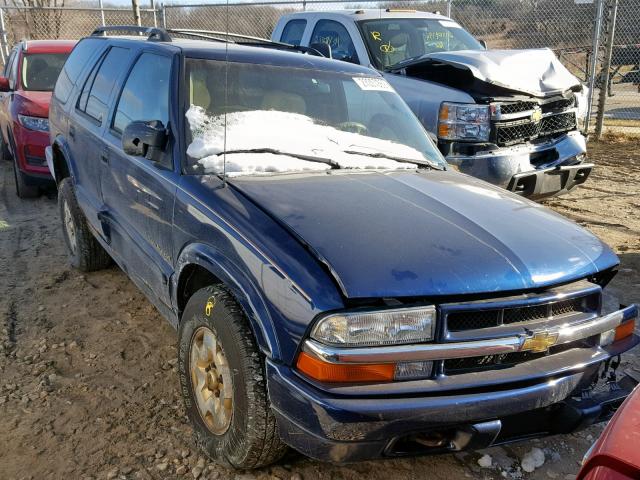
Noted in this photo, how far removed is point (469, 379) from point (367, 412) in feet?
1.37

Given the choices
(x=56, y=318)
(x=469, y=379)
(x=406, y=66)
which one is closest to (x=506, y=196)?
(x=469, y=379)

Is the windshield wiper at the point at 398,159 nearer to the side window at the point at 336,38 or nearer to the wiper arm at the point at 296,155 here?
the wiper arm at the point at 296,155

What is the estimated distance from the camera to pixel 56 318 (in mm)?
4293

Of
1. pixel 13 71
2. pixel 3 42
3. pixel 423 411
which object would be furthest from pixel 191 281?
pixel 3 42

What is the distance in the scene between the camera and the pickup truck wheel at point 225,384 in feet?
8.02

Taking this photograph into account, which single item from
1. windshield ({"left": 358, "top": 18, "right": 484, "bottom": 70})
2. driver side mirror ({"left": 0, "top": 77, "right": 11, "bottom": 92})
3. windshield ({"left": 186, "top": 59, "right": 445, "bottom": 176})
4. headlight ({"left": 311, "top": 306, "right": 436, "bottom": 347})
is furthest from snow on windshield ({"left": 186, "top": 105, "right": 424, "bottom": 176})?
driver side mirror ({"left": 0, "top": 77, "right": 11, "bottom": 92})

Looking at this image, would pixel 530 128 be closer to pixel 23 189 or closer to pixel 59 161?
pixel 59 161

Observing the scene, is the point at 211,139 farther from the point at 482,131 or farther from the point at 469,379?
the point at 482,131

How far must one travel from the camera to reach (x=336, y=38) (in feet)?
24.2

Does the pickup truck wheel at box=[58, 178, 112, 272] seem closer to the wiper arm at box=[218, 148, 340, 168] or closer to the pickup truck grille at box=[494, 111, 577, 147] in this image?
the wiper arm at box=[218, 148, 340, 168]

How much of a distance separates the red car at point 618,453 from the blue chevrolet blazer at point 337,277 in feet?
2.08

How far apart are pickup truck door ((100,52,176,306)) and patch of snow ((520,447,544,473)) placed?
1.89m

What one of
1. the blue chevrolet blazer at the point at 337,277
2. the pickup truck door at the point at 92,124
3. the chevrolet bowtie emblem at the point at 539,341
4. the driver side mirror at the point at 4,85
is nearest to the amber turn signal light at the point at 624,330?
the blue chevrolet blazer at the point at 337,277

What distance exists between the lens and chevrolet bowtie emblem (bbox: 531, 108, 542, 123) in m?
5.99
